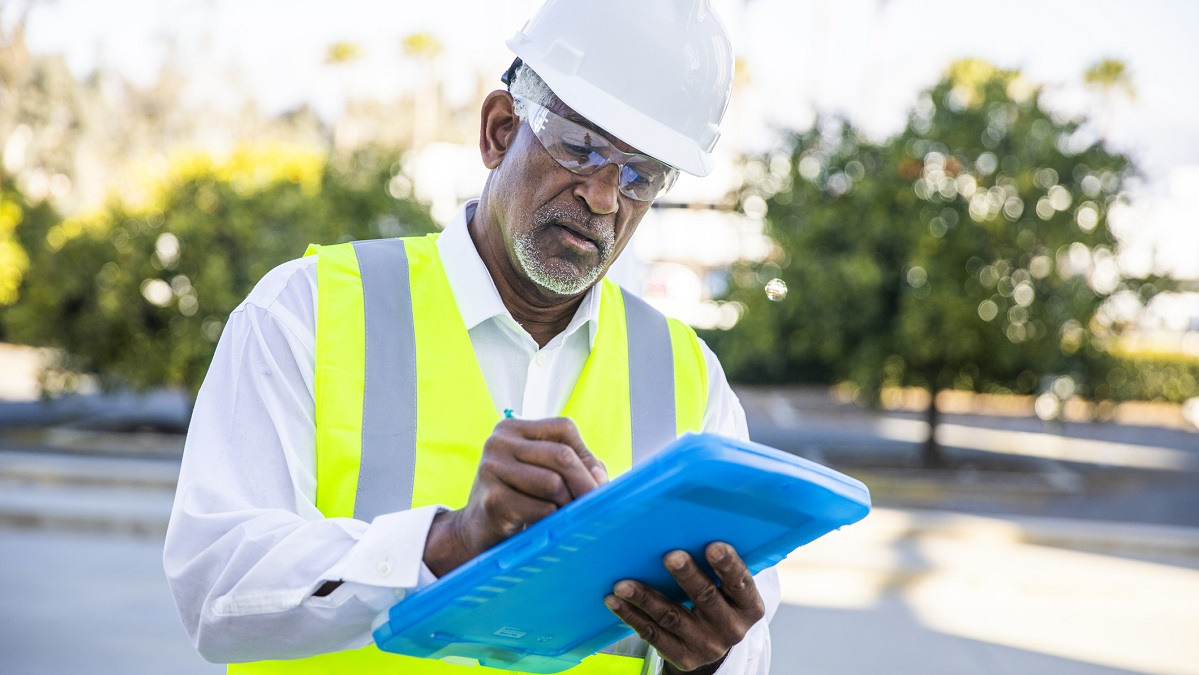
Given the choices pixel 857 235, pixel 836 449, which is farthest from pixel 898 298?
pixel 836 449

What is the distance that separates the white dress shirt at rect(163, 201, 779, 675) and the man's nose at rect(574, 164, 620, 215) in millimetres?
374

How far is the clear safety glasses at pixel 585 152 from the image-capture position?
5.23 ft

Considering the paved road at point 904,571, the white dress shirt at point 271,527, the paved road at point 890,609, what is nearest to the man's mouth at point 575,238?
the white dress shirt at point 271,527

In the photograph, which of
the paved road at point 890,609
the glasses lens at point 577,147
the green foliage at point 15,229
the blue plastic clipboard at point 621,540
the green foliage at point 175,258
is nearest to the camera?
the blue plastic clipboard at point 621,540

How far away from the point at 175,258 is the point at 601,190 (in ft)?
39.4

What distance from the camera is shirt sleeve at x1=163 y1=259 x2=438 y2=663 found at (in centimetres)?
126

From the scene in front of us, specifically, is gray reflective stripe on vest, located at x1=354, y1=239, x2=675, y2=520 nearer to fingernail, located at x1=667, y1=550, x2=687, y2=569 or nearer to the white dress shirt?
the white dress shirt

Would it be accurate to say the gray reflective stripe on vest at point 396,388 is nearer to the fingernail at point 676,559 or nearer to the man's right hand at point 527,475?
the man's right hand at point 527,475

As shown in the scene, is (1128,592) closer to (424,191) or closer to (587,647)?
(587,647)

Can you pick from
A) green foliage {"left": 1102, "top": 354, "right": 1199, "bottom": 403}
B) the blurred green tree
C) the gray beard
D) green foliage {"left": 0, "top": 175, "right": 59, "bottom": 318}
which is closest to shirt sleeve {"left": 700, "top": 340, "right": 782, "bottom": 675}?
the gray beard

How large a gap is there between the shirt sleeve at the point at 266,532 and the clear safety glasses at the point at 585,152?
1.40 ft

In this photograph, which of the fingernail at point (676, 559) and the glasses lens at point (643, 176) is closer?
the fingernail at point (676, 559)

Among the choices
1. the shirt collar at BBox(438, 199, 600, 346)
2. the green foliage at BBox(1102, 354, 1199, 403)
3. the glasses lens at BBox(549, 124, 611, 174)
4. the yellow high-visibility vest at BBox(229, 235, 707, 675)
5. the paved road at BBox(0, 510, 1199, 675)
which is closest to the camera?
the yellow high-visibility vest at BBox(229, 235, 707, 675)

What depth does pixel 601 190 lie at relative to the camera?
161 cm
